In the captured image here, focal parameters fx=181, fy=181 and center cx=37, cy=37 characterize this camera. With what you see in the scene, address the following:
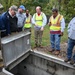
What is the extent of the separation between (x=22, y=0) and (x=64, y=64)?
41.6 ft

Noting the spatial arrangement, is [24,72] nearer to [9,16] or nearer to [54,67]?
[54,67]

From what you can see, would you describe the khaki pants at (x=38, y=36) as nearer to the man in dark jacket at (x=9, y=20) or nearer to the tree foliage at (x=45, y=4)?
the man in dark jacket at (x=9, y=20)

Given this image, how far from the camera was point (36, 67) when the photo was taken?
6.54m

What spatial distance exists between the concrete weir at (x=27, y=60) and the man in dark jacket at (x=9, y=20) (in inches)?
10.2

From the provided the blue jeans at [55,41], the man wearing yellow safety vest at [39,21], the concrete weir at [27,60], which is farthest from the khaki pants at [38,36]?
the concrete weir at [27,60]

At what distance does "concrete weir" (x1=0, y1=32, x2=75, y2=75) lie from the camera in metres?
5.39

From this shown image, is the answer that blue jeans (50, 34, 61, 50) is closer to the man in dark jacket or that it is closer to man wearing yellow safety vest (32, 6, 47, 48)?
man wearing yellow safety vest (32, 6, 47, 48)

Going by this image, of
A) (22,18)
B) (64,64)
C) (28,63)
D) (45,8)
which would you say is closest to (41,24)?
(22,18)

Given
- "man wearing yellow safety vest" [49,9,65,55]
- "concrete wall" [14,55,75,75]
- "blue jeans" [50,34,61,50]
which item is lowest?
"concrete wall" [14,55,75,75]

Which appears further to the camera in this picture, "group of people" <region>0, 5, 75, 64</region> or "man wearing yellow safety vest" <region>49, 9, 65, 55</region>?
"man wearing yellow safety vest" <region>49, 9, 65, 55</region>

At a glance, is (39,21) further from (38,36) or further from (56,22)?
(56,22)

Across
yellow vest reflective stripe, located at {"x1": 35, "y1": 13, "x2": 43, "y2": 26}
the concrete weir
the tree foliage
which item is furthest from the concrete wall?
the tree foliage

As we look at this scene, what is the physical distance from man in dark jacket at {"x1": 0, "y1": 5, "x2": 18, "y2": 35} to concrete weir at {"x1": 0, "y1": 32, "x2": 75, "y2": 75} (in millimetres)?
260

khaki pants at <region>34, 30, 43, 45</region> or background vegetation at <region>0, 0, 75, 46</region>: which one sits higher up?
background vegetation at <region>0, 0, 75, 46</region>
